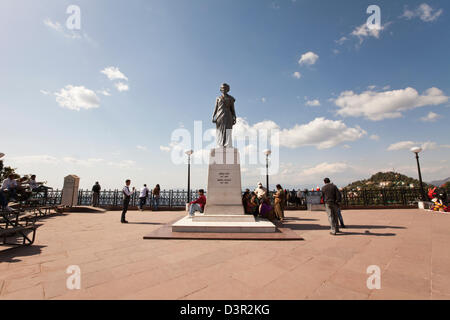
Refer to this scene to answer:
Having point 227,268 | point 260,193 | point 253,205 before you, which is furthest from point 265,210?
point 227,268

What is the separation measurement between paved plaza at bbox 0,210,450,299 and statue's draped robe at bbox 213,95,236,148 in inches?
188

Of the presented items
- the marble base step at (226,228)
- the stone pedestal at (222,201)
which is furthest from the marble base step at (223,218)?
the marble base step at (226,228)

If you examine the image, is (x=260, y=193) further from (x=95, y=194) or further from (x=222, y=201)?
(x=95, y=194)

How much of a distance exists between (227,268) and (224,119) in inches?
266

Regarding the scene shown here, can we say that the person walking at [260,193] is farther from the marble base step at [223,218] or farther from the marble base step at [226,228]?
the marble base step at [226,228]

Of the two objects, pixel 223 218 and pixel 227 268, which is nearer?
pixel 227 268

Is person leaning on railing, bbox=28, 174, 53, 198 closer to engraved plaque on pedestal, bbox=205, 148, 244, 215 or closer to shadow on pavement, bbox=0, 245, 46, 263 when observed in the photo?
shadow on pavement, bbox=0, 245, 46, 263

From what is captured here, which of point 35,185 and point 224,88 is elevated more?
point 224,88

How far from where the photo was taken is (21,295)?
8.06 ft

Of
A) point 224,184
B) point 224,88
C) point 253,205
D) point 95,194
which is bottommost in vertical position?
point 253,205

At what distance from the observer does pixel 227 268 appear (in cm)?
340

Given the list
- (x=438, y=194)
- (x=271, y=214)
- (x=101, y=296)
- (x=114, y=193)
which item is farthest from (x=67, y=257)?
(x=438, y=194)
